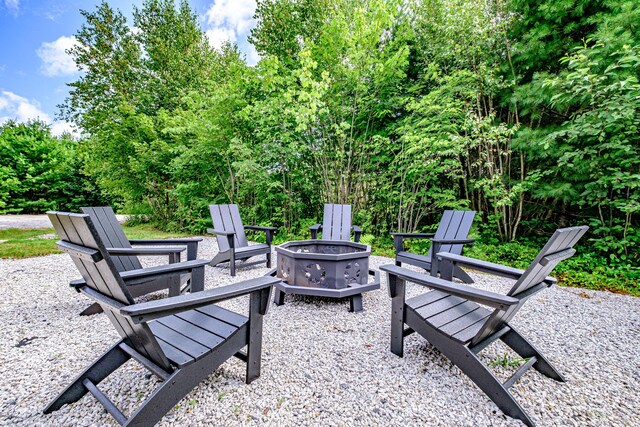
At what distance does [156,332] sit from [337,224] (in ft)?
8.99

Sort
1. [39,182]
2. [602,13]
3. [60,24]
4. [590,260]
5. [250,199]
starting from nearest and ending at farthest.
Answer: [602,13]
[590,260]
[250,199]
[60,24]
[39,182]

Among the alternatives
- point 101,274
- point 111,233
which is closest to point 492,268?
point 101,274

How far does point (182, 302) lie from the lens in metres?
1.08

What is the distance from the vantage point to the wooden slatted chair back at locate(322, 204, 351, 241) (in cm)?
380

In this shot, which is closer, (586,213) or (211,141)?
(586,213)

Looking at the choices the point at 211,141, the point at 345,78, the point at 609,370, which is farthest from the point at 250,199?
the point at 609,370

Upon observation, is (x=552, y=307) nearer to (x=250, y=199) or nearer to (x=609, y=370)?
(x=609, y=370)

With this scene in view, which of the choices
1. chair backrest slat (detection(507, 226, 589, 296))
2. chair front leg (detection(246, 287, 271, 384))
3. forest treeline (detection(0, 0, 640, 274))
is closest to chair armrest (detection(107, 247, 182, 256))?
A: chair front leg (detection(246, 287, 271, 384))

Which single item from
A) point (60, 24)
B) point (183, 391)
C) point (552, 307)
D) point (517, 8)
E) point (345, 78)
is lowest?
point (552, 307)

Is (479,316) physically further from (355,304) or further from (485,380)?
(355,304)

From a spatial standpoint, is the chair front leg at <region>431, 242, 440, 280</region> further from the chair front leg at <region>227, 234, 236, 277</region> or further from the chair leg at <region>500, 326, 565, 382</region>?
the chair front leg at <region>227, 234, 236, 277</region>

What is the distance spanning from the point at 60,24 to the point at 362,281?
1283cm

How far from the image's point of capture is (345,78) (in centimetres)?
509

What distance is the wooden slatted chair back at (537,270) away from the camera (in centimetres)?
119
